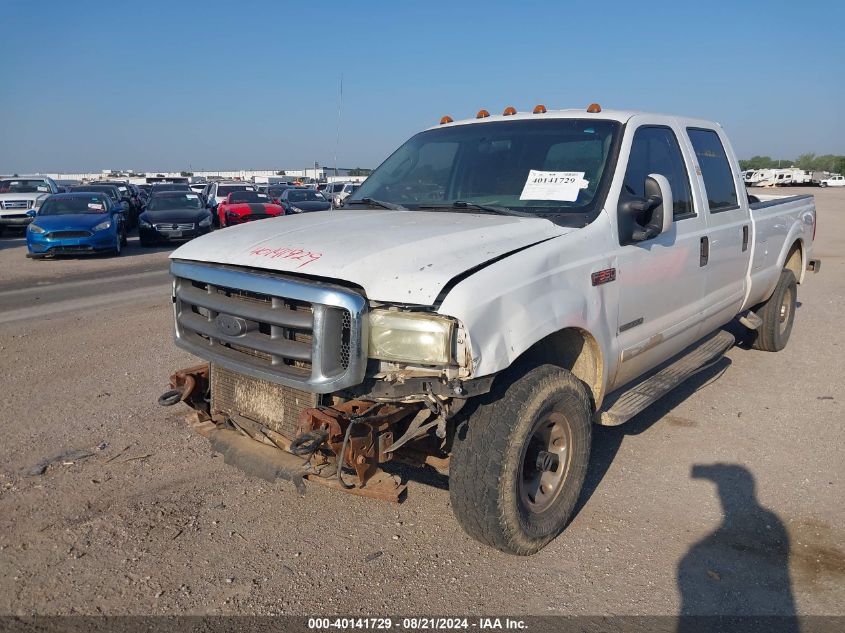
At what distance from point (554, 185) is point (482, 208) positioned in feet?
1.43

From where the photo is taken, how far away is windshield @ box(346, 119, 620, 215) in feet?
13.4

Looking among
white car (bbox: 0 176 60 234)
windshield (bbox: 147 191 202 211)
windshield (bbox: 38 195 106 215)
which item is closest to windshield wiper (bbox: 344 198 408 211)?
windshield (bbox: 38 195 106 215)

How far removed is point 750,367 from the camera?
6887 mm

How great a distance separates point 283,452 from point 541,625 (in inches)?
55.9

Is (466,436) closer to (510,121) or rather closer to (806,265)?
(510,121)

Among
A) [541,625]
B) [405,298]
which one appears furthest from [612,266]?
[541,625]

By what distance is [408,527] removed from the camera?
3.81 metres

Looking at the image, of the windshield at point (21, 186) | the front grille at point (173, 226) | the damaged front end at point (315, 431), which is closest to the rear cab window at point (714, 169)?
the damaged front end at point (315, 431)

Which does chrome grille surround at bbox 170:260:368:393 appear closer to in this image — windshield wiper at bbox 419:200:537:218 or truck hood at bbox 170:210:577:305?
truck hood at bbox 170:210:577:305

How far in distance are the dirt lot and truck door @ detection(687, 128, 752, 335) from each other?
0.82m

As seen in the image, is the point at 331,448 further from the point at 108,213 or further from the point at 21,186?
the point at 21,186

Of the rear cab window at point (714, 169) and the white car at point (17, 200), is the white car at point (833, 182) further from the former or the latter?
the rear cab window at point (714, 169)

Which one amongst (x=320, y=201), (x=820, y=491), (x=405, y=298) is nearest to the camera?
(x=405, y=298)

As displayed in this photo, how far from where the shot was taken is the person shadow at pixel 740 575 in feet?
9.96
